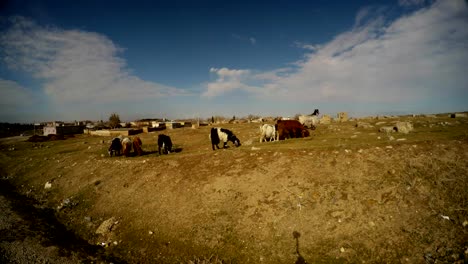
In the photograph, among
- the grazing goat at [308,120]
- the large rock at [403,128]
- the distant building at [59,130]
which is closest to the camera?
the large rock at [403,128]

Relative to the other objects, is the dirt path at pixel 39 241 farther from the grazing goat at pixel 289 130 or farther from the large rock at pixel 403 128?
the large rock at pixel 403 128

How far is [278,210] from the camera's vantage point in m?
9.65

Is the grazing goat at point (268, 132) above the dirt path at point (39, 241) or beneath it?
above

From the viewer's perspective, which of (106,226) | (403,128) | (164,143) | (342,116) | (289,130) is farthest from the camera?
(342,116)

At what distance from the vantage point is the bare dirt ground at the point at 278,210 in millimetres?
7926

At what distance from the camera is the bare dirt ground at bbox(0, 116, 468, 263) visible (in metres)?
7.93

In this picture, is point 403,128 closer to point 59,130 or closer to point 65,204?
point 65,204

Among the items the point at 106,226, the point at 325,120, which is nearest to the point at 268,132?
the point at 106,226

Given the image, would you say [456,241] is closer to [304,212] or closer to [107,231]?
[304,212]

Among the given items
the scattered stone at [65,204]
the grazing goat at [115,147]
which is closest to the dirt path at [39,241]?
the scattered stone at [65,204]

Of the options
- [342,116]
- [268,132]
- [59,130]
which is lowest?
[59,130]

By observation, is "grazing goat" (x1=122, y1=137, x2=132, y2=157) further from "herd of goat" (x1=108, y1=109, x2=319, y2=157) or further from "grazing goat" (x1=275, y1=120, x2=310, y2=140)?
"grazing goat" (x1=275, y1=120, x2=310, y2=140)

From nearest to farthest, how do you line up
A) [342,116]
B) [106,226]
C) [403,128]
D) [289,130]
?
[106,226]
[403,128]
[289,130]
[342,116]

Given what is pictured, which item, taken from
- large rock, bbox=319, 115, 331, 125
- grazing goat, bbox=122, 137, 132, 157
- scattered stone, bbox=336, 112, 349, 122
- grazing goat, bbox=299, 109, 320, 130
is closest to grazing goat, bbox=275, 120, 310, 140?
grazing goat, bbox=299, 109, 320, 130
